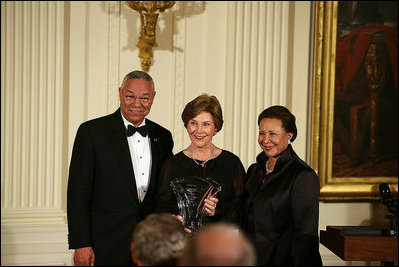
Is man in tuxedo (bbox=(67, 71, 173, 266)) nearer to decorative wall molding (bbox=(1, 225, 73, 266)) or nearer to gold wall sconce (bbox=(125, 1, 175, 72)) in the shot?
gold wall sconce (bbox=(125, 1, 175, 72))

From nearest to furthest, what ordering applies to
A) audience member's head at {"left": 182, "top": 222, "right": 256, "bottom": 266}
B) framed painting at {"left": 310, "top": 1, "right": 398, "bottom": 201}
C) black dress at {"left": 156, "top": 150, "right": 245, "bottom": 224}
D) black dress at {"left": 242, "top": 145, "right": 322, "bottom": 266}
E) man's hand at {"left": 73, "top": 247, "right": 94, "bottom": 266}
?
1. audience member's head at {"left": 182, "top": 222, "right": 256, "bottom": 266}
2. black dress at {"left": 242, "top": 145, "right": 322, "bottom": 266}
3. black dress at {"left": 156, "top": 150, "right": 245, "bottom": 224}
4. man's hand at {"left": 73, "top": 247, "right": 94, "bottom": 266}
5. framed painting at {"left": 310, "top": 1, "right": 398, "bottom": 201}

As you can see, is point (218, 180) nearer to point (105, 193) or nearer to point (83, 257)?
point (105, 193)

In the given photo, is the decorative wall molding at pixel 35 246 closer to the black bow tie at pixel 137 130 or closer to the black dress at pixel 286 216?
the black bow tie at pixel 137 130

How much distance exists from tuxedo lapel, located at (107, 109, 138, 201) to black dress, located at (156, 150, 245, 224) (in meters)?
0.22

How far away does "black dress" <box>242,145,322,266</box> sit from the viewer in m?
3.29

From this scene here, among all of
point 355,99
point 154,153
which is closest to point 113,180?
point 154,153

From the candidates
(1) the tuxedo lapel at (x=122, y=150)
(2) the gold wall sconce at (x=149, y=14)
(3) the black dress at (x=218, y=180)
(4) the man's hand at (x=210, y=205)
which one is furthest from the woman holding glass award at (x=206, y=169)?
(2) the gold wall sconce at (x=149, y=14)

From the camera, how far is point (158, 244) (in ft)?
6.75

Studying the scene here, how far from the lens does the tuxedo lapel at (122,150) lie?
147 inches

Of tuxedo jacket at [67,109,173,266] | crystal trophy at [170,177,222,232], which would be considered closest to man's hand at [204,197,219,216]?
crystal trophy at [170,177,222,232]

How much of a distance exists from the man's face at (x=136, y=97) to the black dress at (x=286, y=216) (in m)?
0.96

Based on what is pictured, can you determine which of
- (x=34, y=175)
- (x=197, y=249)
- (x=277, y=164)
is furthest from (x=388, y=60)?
(x=197, y=249)

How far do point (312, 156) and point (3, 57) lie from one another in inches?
132

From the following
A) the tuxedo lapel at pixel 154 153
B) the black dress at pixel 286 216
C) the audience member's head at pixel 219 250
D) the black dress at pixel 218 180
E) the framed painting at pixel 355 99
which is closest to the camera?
the audience member's head at pixel 219 250
